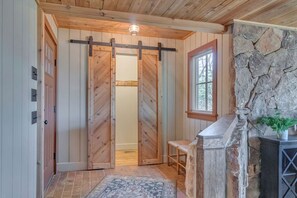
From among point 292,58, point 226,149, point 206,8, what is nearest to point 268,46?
point 292,58

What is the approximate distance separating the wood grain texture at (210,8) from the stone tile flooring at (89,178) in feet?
7.85

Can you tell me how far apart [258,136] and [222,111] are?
64 centimetres

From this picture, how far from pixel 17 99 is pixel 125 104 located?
411 cm

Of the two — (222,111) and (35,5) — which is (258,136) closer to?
(222,111)

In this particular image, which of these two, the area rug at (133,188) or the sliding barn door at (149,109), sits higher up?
the sliding barn door at (149,109)

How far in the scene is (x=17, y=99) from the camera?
159cm

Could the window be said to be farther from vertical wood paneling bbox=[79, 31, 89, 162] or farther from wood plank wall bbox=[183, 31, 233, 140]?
vertical wood paneling bbox=[79, 31, 89, 162]

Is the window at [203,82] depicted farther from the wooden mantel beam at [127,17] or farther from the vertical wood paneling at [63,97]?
the vertical wood paneling at [63,97]

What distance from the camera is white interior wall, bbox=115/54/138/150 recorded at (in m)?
5.66

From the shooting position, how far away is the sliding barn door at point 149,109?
170 inches

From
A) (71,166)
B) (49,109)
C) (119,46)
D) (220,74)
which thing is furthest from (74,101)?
(220,74)

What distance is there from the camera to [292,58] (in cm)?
300

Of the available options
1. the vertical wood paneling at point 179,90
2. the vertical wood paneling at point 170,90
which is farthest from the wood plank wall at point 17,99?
the vertical wood paneling at point 179,90

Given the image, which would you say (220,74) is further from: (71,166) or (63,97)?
(71,166)
